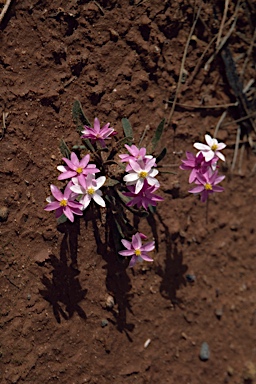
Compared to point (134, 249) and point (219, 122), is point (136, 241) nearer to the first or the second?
point (134, 249)

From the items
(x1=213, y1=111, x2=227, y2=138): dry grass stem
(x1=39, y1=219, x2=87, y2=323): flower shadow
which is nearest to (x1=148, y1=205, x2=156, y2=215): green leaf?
(x1=39, y1=219, x2=87, y2=323): flower shadow

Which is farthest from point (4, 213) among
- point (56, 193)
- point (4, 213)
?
point (56, 193)

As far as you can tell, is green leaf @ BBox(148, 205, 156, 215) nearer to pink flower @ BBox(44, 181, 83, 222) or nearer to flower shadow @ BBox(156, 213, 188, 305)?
flower shadow @ BBox(156, 213, 188, 305)

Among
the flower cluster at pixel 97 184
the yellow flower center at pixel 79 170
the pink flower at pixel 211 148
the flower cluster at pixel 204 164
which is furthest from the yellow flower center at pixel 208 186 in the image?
the yellow flower center at pixel 79 170

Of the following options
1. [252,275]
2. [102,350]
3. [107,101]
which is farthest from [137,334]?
[107,101]

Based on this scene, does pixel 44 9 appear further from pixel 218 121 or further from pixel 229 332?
pixel 229 332

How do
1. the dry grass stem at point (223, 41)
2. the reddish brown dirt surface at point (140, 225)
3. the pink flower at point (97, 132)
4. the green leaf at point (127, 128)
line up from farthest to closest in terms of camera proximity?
the dry grass stem at point (223, 41), the green leaf at point (127, 128), the reddish brown dirt surface at point (140, 225), the pink flower at point (97, 132)

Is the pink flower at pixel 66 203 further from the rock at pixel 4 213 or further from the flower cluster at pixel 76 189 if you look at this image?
the rock at pixel 4 213
